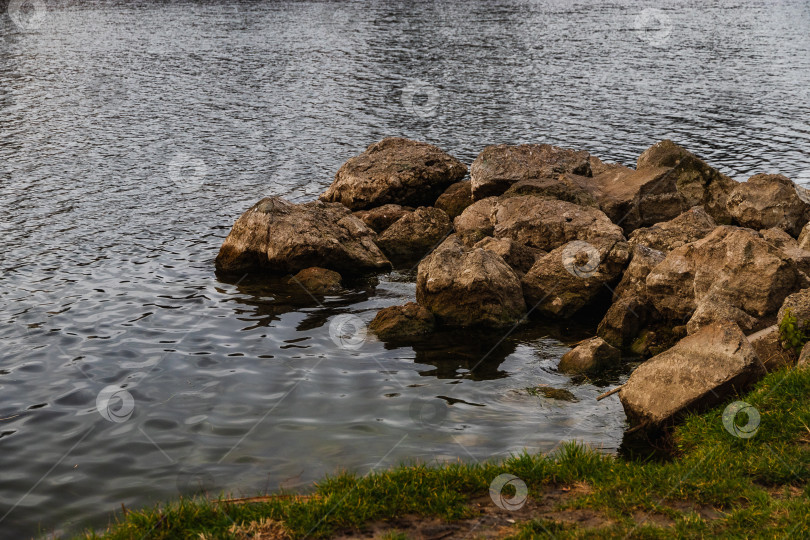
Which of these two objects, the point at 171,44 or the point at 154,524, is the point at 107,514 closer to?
the point at 154,524

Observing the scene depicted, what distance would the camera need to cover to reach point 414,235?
22.4m

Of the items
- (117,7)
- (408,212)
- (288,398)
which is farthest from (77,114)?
(117,7)

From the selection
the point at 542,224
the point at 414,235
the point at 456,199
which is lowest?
the point at 414,235

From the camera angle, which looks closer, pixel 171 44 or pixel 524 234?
pixel 524 234

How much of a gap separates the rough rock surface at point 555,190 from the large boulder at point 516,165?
45.0 inches

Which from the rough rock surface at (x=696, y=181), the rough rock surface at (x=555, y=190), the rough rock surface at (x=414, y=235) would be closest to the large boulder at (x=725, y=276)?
the rough rock surface at (x=555, y=190)

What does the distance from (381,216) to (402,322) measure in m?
8.26

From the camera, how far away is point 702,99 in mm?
47062

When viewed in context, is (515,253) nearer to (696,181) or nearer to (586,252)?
(586,252)

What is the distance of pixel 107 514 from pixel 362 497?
3.69m

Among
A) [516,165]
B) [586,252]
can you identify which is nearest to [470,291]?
[586,252]

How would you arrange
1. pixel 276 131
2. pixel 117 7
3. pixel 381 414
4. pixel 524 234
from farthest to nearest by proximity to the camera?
1. pixel 117 7
2. pixel 276 131
3. pixel 524 234
4. pixel 381 414

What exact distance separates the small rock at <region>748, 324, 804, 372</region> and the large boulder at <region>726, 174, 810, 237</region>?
871 cm

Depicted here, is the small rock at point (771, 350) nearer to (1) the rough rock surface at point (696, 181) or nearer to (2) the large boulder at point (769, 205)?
(2) the large boulder at point (769, 205)
